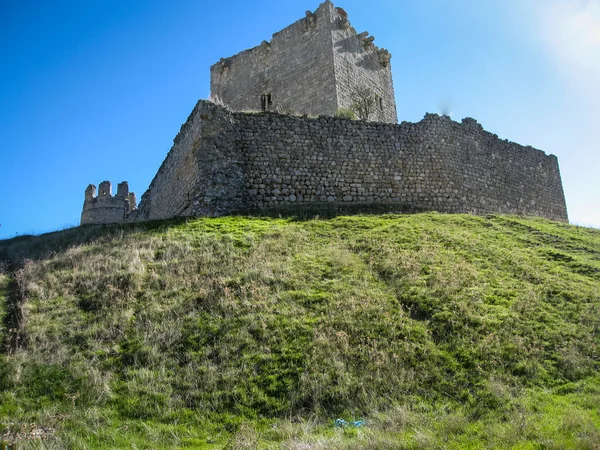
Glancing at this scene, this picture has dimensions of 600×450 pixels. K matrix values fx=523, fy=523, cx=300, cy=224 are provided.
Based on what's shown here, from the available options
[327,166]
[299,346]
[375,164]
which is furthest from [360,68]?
[299,346]

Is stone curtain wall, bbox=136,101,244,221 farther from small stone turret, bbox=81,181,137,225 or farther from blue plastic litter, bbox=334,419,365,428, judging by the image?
small stone turret, bbox=81,181,137,225

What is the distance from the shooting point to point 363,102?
78.7 feet

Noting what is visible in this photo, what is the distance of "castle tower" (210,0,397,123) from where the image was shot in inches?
935

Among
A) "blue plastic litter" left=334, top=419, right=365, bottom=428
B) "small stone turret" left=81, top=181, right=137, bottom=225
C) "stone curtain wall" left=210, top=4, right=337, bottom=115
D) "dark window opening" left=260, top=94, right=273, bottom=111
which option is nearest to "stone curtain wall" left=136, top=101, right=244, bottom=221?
"stone curtain wall" left=210, top=4, right=337, bottom=115

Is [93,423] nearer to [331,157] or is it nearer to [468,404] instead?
[468,404]

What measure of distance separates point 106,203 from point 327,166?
18846 millimetres

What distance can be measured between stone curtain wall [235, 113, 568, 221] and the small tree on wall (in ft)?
12.5

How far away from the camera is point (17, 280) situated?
12250 millimetres

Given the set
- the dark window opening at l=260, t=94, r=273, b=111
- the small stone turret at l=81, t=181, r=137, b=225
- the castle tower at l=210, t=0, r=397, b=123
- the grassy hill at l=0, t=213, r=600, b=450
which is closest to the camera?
the grassy hill at l=0, t=213, r=600, b=450

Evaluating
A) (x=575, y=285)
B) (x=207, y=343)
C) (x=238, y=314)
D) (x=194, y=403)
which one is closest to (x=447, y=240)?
(x=575, y=285)

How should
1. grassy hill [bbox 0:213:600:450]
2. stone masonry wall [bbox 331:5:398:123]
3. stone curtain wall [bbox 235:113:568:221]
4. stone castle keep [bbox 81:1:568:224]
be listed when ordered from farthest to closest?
stone masonry wall [bbox 331:5:398:123] → stone curtain wall [bbox 235:113:568:221] → stone castle keep [bbox 81:1:568:224] → grassy hill [bbox 0:213:600:450]

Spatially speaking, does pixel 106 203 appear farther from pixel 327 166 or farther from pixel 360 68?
pixel 327 166

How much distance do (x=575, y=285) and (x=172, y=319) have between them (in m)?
8.51

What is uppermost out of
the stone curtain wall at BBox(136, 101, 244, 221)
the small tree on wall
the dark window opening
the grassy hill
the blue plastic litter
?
the dark window opening
